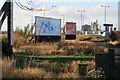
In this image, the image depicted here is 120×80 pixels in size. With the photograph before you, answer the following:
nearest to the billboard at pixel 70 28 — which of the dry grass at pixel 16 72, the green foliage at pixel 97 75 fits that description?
the green foliage at pixel 97 75

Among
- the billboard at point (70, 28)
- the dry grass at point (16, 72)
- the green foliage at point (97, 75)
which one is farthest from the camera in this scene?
the billboard at point (70, 28)

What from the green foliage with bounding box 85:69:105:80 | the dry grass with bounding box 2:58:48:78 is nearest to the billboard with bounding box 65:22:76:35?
the green foliage with bounding box 85:69:105:80

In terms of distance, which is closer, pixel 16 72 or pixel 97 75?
pixel 16 72

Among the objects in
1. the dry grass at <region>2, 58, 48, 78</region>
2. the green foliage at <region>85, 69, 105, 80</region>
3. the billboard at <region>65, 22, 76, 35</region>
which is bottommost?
the green foliage at <region>85, 69, 105, 80</region>

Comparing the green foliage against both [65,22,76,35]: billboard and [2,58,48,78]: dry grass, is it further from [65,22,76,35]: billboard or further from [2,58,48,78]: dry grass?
[65,22,76,35]: billboard

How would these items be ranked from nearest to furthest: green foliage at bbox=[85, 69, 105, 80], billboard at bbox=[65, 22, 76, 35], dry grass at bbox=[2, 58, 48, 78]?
dry grass at bbox=[2, 58, 48, 78] < green foliage at bbox=[85, 69, 105, 80] < billboard at bbox=[65, 22, 76, 35]

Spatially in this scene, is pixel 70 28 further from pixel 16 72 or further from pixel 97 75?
pixel 16 72

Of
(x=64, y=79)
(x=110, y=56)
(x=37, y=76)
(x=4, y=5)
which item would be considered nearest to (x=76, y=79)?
(x=64, y=79)

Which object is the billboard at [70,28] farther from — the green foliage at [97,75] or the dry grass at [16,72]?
the dry grass at [16,72]

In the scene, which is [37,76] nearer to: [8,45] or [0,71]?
[0,71]

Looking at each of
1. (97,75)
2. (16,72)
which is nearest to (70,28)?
(97,75)

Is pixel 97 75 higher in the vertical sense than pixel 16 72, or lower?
lower

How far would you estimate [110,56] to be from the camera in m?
12.4

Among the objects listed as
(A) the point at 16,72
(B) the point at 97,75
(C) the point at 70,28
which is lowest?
(B) the point at 97,75
